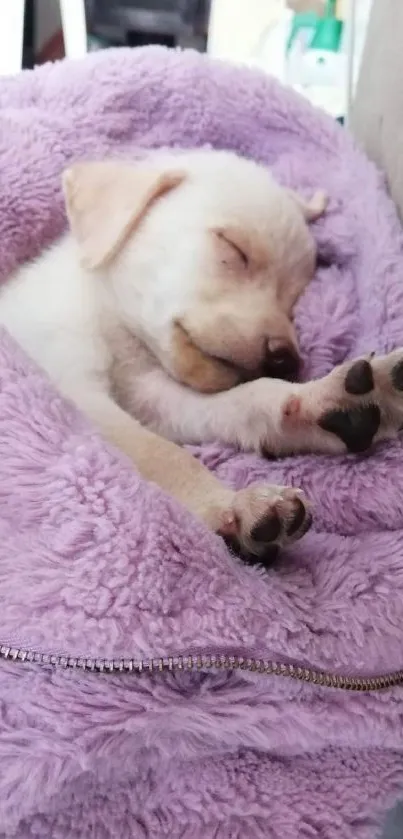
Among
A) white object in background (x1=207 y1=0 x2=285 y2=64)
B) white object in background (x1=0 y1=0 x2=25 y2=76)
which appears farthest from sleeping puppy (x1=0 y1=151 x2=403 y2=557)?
white object in background (x1=0 y1=0 x2=25 y2=76)

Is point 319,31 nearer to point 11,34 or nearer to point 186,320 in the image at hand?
point 11,34

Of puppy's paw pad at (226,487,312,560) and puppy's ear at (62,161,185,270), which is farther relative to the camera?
puppy's ear at (62,161,185,270)

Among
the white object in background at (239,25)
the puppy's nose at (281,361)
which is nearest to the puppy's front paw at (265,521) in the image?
the puppy's nose at (281,361)

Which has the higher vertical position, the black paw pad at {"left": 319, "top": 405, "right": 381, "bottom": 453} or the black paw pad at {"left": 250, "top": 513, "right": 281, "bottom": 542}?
the black paw pad at {"left": 319, "top": 405, "right": 381, "bottom": 453}

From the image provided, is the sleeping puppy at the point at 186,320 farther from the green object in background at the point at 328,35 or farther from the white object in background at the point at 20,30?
the white object in background at the point at 20,30

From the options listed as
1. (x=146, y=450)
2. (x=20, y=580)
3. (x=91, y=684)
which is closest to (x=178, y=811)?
(x=91, y=684)

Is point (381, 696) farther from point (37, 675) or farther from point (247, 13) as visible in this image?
point (247, 13)

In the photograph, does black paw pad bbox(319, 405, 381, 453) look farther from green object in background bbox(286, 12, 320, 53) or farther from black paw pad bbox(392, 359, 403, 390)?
green object in background bbox(286, 12, 320, 53)
